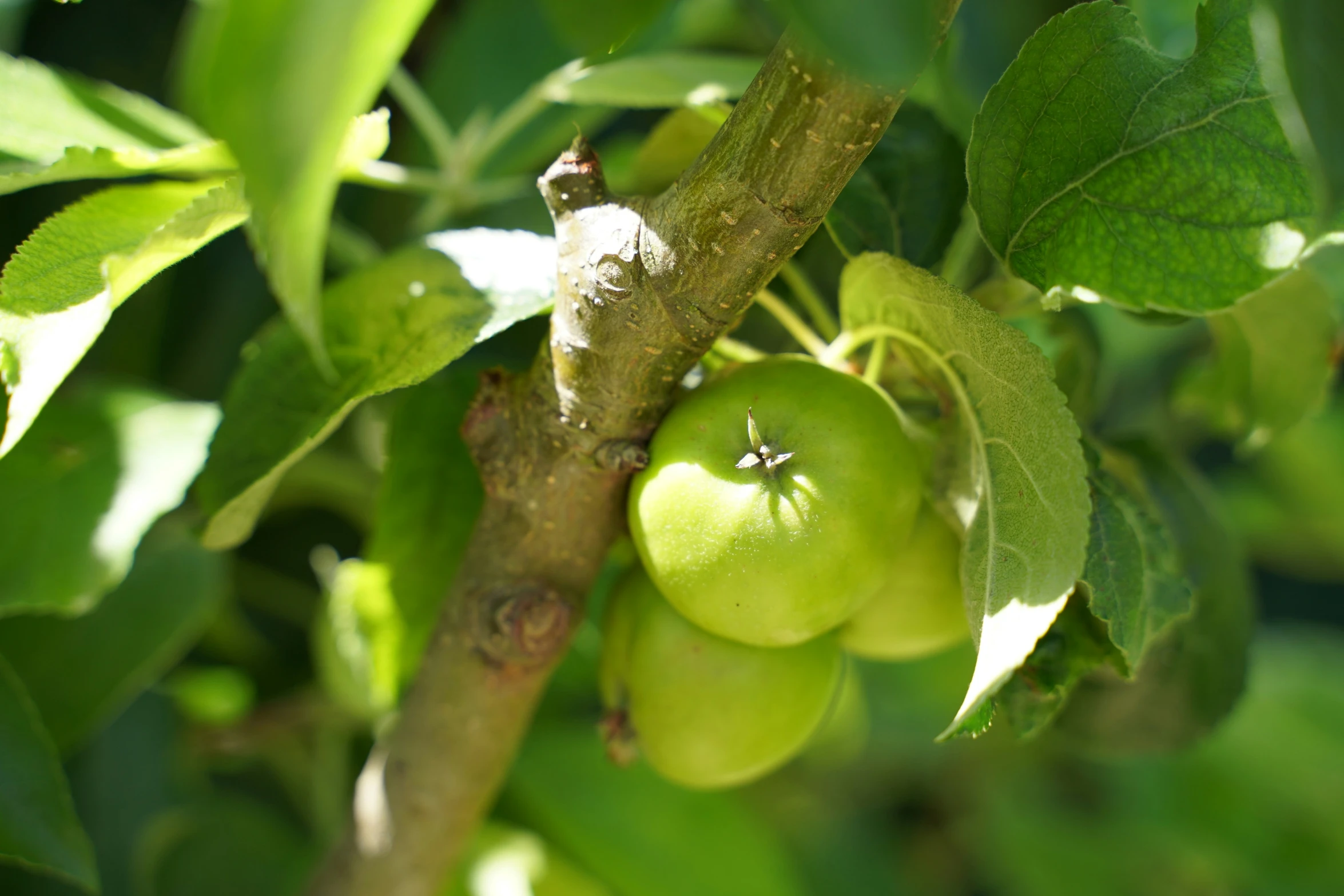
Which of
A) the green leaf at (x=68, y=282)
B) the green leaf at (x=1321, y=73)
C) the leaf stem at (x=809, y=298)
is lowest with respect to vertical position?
the leaf stem at (x=809, y=298)

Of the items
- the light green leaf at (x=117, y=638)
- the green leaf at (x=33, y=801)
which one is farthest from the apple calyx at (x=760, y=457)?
the light green leaf at (x=117, y=638)

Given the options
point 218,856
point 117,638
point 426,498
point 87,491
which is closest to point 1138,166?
point 426,498

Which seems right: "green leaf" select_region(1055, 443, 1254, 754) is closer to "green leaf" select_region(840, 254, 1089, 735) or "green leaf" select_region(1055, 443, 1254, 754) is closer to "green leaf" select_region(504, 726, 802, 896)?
"green leaf" select_region(840, 254, 1089, 735)

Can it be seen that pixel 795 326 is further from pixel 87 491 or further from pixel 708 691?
pixel 87 491

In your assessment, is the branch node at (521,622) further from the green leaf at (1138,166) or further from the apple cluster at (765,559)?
the green leaf at (1138,166)

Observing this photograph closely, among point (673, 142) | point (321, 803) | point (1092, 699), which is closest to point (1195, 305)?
point (673, 142)

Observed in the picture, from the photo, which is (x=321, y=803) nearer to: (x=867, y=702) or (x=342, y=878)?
(x=342, y=878)
